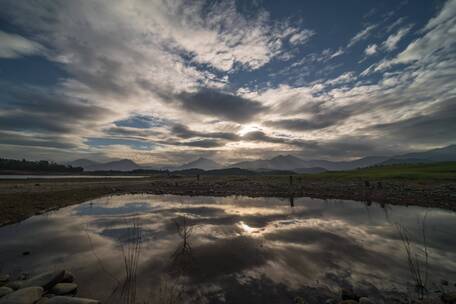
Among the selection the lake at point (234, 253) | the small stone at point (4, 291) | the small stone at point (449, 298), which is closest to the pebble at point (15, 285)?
the small stone at point (4, 291)

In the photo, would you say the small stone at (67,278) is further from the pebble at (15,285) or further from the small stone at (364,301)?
the small stone at (364,301)

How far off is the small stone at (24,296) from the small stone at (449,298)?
11.9m

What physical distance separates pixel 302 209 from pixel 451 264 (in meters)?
11.6

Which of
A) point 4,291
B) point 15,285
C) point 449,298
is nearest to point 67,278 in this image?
point 15,285

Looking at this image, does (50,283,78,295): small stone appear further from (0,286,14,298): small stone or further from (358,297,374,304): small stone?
(358,297,374,304): small stone

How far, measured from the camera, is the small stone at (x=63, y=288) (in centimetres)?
644

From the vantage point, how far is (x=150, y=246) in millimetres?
10594

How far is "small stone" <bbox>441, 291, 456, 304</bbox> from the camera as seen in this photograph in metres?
5.91

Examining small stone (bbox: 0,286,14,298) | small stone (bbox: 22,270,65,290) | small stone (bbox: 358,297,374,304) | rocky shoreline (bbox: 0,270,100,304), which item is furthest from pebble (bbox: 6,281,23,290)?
small stone (bbox: 358,297,374,304)

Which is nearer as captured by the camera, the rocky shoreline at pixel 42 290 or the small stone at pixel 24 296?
the small stone at pixel 24 296

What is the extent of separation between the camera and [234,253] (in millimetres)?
9805

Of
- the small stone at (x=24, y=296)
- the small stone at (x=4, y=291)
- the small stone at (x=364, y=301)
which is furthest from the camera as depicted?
the small stone at (x=4, y=291)

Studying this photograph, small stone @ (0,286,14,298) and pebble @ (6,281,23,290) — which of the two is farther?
pebble @ (6,281,23,290)

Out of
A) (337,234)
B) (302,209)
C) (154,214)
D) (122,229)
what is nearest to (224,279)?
(337,234)
